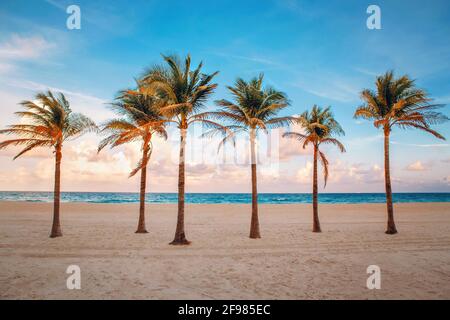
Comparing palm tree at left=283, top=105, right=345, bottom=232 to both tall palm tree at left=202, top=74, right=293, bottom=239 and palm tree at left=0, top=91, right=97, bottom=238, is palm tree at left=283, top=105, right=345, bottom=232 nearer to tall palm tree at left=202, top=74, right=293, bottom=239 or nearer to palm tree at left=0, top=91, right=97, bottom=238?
tall palm tree at left=202, top=74, right=293, bottom=239

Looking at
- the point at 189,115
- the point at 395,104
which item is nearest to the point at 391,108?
the point at 395,104

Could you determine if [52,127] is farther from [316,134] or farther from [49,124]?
[316,134]

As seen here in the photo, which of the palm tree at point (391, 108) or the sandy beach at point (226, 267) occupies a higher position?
the palm tree at point (391, 108)

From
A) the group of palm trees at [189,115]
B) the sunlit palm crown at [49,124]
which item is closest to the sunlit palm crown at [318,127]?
the group of palm trees at [189,115]

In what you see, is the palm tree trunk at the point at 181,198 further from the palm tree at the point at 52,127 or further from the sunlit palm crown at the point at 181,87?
the palm tree at the point at 52,127

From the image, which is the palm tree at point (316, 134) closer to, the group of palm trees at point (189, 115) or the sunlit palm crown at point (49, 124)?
the group of palm trees at point (189, 115)

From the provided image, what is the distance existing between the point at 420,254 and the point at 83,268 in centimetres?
1245

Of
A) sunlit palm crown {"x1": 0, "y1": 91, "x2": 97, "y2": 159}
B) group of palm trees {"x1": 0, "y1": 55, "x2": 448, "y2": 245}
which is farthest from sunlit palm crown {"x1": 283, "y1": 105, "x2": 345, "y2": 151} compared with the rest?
sunlit palm crown {"x1": 0, "y1": 91, "x2": 97, "y2": 159}

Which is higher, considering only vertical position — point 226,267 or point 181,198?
point 181,198

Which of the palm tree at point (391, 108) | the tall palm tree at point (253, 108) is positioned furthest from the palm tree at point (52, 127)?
the palm tree at point (391, 108)

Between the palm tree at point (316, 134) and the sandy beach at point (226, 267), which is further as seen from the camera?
the palm tree at point (316, 134)

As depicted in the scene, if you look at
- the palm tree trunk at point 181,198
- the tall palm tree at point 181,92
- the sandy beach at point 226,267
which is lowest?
the sandy beach at point 226,267

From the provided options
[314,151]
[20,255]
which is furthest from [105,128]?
[314,151]
